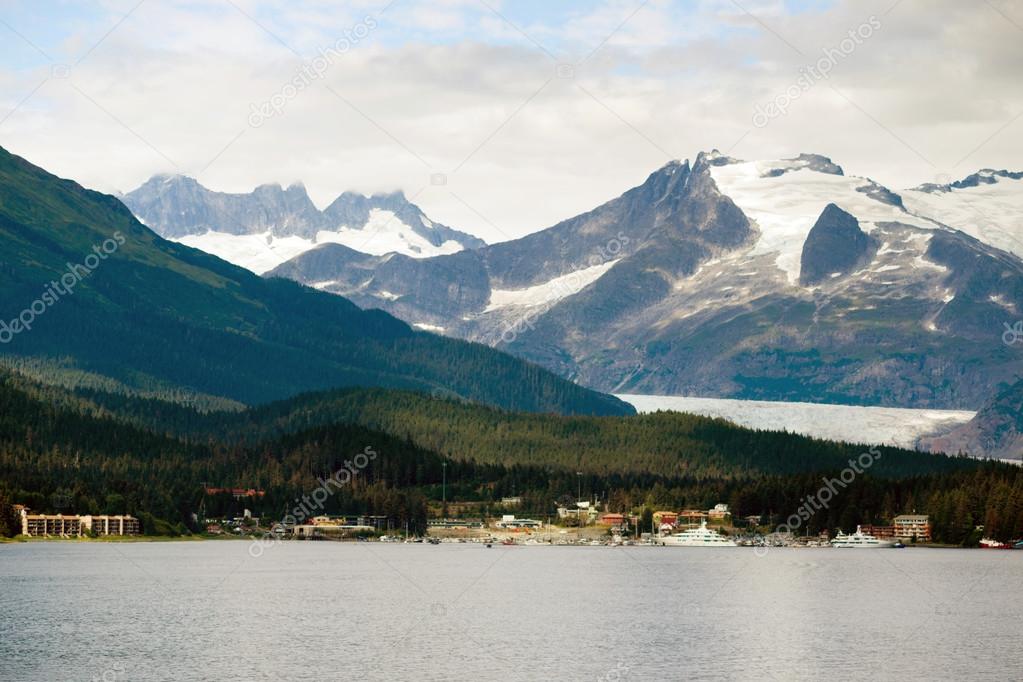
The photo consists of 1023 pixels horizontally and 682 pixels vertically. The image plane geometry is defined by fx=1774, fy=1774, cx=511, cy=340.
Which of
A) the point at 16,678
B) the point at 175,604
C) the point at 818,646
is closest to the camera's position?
the point at 16,678

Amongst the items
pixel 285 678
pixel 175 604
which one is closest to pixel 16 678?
pixel 285 678

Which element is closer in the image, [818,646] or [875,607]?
[818,646]

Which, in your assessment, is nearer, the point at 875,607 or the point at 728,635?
the point at 728,635

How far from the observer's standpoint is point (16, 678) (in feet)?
452

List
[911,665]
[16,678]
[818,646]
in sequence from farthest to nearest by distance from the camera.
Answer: [818,646] → [911,665] → [16,678]

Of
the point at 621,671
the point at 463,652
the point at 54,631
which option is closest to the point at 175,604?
the point at 54,631

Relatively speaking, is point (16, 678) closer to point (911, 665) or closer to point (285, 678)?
point (285, 678)

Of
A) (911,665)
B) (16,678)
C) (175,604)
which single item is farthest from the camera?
(175,604)

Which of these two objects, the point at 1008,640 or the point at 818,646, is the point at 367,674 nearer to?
the point at 818,646

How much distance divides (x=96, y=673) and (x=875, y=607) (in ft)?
308

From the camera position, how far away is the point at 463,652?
506 feet

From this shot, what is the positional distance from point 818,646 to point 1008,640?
19007 millimetres

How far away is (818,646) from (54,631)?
2819 inches

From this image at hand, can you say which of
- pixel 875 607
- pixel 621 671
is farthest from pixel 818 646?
pixel 875 607
